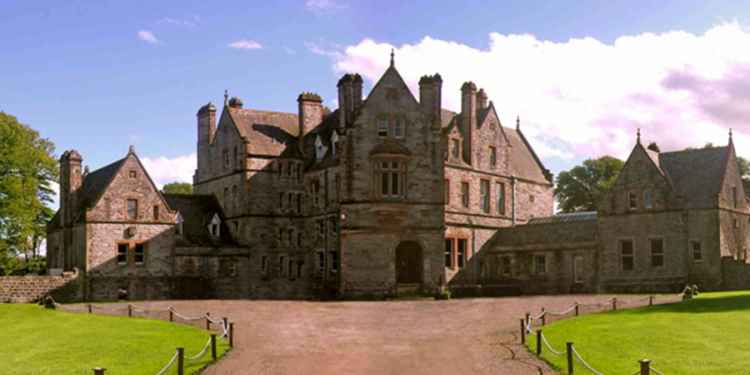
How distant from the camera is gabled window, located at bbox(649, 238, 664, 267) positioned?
58.1m

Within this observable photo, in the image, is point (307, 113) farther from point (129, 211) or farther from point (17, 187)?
point (17, 187)

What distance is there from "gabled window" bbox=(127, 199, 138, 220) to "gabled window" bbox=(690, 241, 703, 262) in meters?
36.0

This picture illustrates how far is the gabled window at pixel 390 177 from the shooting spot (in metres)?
58.2

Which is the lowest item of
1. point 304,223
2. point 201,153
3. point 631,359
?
point 631,359

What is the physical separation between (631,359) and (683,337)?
408 cm

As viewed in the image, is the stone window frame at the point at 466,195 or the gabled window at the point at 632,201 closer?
the gabled window at the point at 632,201

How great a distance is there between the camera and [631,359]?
85.8 feet

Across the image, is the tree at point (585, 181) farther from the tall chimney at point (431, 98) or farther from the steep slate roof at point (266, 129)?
the tall chimney at point (431, 98)

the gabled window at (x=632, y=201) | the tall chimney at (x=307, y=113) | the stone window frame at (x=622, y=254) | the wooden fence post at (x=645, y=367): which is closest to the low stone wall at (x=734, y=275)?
the stone window frame at (x=622, y=254)

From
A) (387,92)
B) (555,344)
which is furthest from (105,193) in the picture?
(555,344)

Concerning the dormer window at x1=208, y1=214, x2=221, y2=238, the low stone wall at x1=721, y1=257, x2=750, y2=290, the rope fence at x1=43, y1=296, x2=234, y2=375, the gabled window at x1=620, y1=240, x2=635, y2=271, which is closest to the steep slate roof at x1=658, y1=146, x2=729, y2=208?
the low stone wall at x1=721, y1=257, x2=750, y2=290

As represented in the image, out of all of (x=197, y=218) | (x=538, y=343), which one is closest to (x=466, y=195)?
(x=197, y=218)

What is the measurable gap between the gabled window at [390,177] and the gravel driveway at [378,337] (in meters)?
9.60

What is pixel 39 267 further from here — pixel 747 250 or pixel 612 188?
pixel 747 250
